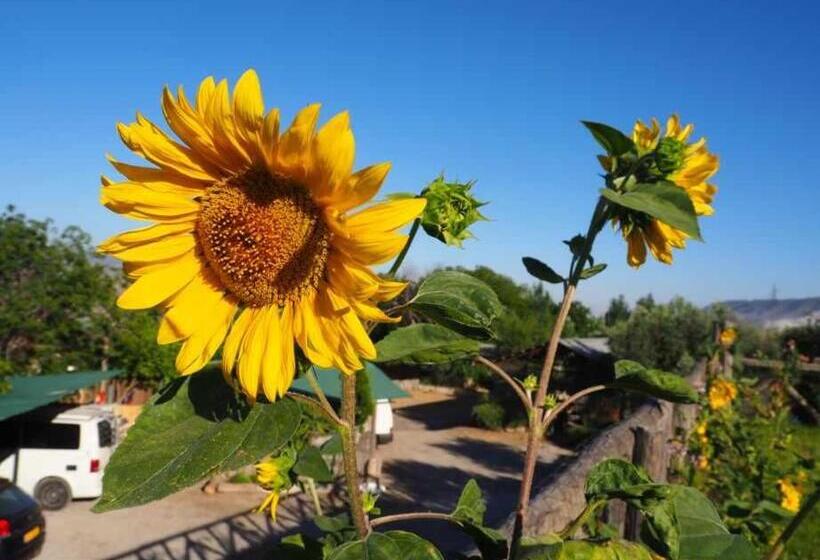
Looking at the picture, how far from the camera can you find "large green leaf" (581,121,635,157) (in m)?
0.72

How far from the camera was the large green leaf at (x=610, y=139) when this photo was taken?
2.36 feet

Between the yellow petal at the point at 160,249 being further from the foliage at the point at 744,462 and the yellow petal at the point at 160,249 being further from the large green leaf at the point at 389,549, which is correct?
the foliage at the point at 744,462

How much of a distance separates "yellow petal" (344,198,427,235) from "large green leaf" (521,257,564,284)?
1.08 ft

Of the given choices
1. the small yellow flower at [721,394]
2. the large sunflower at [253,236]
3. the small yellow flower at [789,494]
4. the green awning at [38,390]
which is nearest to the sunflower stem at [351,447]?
the large sunflower at [253,236]

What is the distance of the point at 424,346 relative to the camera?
0.66 m

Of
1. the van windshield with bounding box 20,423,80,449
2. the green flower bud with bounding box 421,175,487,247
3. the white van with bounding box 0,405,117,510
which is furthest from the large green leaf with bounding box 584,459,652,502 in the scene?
the van windshield with bounding box 20,423,80,449

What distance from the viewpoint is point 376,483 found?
938cm

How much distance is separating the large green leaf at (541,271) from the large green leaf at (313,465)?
1.15ft

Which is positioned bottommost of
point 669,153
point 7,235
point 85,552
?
point 85,552

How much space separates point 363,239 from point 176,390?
0.21 meters

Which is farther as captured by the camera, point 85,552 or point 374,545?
point 85,552

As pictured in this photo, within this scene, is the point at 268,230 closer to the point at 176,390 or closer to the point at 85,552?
the point at 176,390

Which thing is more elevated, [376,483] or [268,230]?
[268,230]

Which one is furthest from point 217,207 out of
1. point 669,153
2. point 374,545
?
point 669,153
